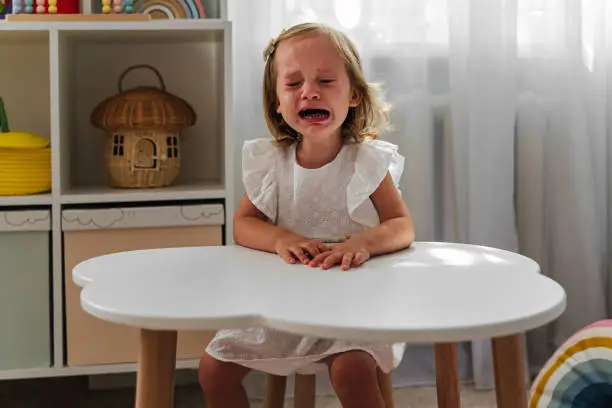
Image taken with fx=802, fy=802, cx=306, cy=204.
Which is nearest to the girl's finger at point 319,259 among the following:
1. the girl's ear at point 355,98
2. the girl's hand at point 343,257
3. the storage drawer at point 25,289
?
the girl's hand at point 343,257

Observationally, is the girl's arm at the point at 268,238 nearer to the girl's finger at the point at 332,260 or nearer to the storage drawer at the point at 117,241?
the girl's finger at the point at 332,260

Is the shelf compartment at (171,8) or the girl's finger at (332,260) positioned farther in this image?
the shelf compartment at (171,8)

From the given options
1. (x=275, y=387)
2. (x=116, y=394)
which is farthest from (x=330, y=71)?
(x=116, y=394)

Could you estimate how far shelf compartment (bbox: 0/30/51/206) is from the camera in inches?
71.0

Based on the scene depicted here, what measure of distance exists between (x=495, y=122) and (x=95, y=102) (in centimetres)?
92

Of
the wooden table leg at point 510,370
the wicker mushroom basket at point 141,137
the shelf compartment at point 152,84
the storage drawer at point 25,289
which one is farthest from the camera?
the shelf compartment at point 152,84

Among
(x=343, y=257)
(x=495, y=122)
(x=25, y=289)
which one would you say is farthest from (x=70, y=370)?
(x=495, y=122)

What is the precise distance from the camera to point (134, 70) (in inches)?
72.7

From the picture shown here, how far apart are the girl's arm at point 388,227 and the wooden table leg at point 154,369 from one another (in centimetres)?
31

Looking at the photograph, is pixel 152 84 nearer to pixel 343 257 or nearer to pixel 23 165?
pixel 23 165

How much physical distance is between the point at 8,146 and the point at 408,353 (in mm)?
1028

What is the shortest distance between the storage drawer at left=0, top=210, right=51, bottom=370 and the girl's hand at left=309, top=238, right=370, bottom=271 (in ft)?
2.13

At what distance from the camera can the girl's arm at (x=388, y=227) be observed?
3.68 feet

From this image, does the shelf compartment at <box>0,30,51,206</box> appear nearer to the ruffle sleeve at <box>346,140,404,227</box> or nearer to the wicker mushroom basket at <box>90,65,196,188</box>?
the wicker mushroom basket at <box>90,65,196,188</box>
